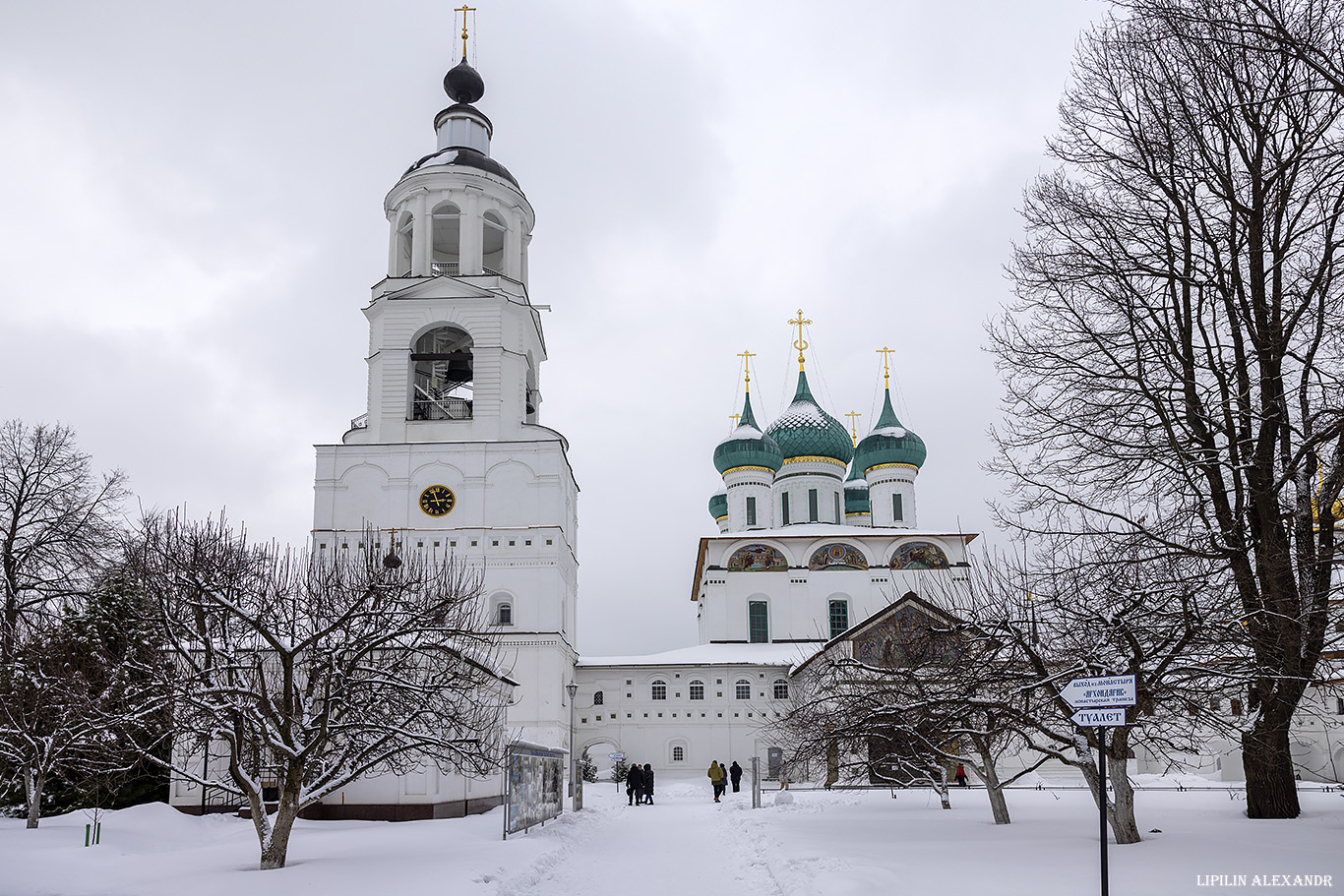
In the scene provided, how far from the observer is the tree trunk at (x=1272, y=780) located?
13914 millimetres

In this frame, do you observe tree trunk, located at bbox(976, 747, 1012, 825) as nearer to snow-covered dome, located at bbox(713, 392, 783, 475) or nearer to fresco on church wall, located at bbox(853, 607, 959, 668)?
fresco on church wall, located at bbox(853, 607, 959, 668)

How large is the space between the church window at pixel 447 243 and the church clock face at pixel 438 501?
7211 millimetres

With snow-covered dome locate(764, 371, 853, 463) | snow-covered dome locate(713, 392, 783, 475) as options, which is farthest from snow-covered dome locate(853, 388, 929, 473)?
snow-covered dome locate(713, 392, 783, 475)

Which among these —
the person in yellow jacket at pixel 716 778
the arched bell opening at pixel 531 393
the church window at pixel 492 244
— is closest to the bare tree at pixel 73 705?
the person in yellow jacket at pixel 716 778

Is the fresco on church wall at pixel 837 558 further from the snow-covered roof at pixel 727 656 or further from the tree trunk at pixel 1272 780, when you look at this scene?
the tree trunk at pixel 1272 780

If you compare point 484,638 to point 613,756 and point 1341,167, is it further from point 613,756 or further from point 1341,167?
point 613,756

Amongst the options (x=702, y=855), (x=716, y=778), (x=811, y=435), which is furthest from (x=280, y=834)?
(x=811, y=435)

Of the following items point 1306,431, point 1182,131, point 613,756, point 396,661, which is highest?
point 1182,131

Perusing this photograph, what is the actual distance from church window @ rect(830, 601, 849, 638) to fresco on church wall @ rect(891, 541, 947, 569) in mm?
2565

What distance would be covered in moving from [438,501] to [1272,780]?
25368 millimetres

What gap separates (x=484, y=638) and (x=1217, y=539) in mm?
10251

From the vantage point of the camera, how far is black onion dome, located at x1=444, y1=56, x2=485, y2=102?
38594mm

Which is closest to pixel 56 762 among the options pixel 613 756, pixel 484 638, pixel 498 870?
pixel 484 638

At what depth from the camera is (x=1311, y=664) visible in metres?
13.2
